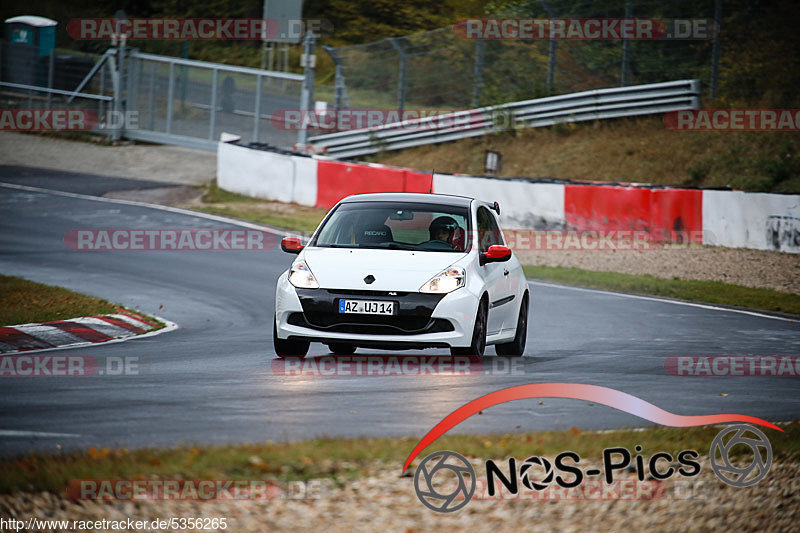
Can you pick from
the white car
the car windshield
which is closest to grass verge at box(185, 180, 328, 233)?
the car windshield

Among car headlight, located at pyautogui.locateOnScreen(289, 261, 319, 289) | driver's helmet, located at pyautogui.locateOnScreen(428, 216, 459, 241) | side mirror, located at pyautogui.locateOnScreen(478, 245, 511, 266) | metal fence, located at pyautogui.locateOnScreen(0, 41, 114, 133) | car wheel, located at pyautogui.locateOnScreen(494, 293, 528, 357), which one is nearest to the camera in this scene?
car headlight, located at pyautogui.locateOnScreen(289, 261, 319, 289)

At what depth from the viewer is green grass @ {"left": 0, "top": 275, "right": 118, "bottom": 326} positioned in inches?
489

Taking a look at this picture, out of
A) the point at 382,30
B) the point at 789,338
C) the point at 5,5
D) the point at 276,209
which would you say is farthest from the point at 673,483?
the point at 5,5

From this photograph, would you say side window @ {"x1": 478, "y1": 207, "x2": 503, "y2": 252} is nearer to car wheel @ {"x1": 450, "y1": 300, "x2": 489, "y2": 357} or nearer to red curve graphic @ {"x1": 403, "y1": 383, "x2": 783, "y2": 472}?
car wheel @ {"x1": 450, "y1": 300, "x2": 489, "y2": 357}

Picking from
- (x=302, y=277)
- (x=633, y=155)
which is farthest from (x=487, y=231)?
(x=633, y=155)

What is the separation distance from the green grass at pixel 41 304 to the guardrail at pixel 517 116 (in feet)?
57.7

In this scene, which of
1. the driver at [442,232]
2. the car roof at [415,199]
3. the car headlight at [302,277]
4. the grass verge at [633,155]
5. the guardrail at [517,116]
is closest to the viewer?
the car headlight at [302,277]

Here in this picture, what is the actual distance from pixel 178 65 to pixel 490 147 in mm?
9179

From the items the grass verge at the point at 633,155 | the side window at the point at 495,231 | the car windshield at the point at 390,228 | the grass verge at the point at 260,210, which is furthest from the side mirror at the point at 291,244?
the grass verge at the point at 633,155

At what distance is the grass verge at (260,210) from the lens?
2381 centimetres

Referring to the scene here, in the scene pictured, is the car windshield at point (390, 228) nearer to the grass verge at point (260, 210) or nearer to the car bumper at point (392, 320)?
the car bumper at point (392, 320)

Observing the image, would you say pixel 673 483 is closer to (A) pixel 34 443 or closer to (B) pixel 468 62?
(A) pixel 34 443

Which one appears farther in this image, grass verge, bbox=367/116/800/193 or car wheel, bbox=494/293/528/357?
grass verge, bbox=367/116/800/193

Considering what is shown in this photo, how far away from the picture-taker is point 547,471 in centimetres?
628
